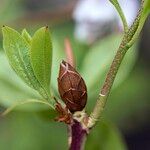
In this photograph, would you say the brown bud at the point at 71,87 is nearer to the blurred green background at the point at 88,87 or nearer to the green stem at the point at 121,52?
the green stem at the point at 121,52

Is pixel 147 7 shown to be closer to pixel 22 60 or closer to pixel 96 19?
pixel 22 60

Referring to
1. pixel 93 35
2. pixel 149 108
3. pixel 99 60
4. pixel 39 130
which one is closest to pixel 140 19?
pixel 99 60

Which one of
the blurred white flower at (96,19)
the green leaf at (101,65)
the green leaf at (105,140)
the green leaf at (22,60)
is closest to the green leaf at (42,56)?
the green leaf at (22,60)

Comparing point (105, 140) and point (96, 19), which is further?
point (96, 19)

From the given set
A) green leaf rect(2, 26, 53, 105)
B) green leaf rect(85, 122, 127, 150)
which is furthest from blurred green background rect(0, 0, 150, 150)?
green leaf rect(2, 26, 53, 105)

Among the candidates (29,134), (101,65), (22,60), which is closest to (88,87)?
(101,65)

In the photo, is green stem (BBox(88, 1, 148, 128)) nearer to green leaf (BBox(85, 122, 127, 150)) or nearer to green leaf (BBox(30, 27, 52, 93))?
green leaf (BBox(30, 27, 52, 93))
